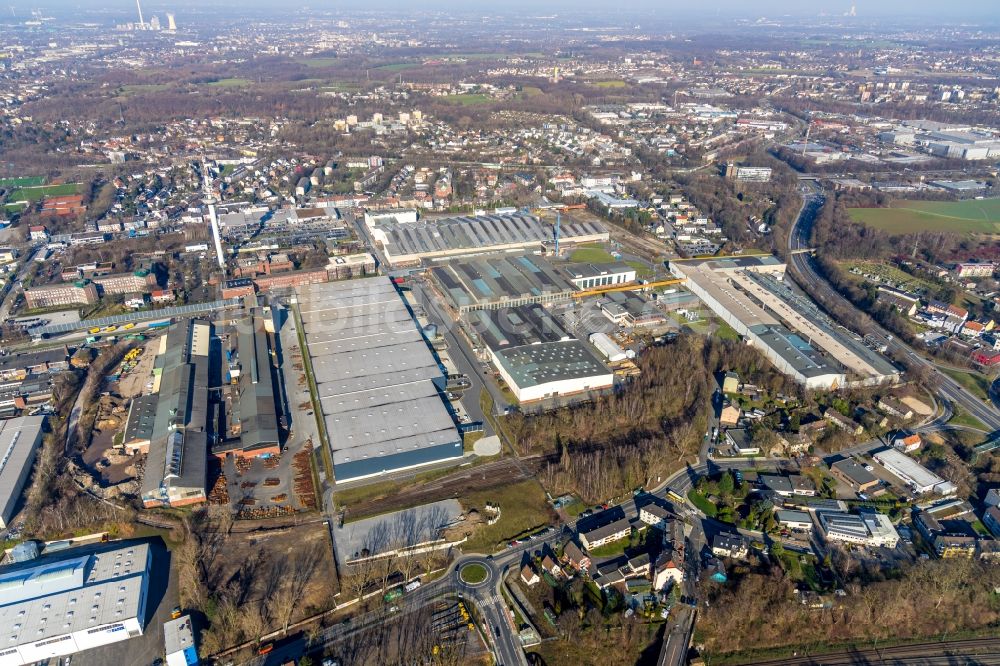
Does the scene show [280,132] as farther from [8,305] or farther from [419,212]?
[8,305]

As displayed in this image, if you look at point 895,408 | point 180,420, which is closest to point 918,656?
point 895,408

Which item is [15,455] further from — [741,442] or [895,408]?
[895,408]

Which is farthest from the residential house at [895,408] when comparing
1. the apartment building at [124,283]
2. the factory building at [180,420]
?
the apartment building at [124,283]

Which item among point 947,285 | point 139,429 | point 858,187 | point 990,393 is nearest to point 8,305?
point 139,429

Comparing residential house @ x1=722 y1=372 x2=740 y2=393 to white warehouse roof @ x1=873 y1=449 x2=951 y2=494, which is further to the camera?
residential house @ x1=722 y1=372 x2=740 y2=393

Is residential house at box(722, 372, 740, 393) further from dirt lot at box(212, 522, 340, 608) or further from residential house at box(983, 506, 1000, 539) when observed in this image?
dirt lot at box(212, 522, 340, 608)

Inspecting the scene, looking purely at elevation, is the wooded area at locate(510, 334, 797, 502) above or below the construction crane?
below

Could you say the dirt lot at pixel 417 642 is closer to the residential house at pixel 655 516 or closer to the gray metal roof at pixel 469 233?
the residential house at pixel 655 516

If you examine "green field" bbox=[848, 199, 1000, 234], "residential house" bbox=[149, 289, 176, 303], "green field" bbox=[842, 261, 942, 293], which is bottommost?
"residential house" bbox=[149, 289, 176, 303]

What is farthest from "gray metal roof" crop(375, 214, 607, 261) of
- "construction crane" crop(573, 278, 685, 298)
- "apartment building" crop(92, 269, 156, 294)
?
"apartment building" crop(92, 269, 156, 294)
